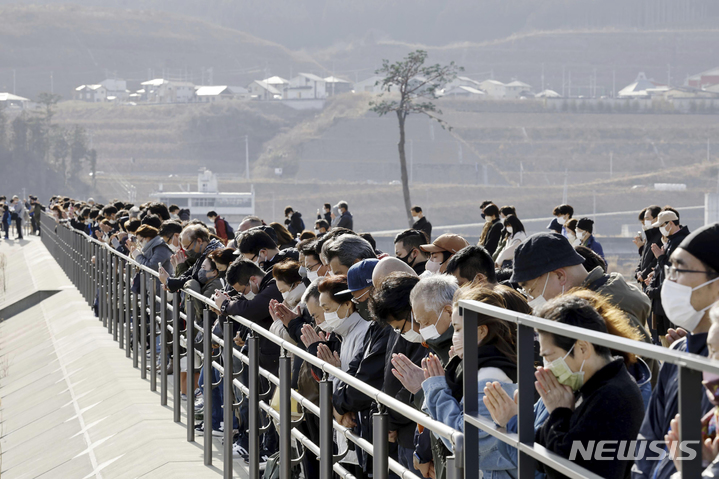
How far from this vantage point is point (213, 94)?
16688 cm

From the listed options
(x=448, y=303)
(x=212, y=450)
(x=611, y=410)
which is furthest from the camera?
(x=212, y=450)

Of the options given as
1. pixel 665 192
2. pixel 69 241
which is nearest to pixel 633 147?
pixel 665 192

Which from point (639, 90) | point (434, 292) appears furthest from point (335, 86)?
point (434, 292)

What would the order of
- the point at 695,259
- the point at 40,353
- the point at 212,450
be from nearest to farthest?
the point at 695,259
the point at 212,450
the point at 40,353

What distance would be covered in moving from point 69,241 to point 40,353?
547cm

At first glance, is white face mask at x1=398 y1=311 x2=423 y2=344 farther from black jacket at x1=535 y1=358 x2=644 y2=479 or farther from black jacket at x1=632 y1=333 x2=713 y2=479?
black jacket at x1=632 y1=333 x2=713 y2=479

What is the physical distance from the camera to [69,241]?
58.7 ft

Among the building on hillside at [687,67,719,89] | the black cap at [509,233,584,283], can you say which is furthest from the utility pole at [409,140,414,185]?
the black cap at [509,233,584,283]

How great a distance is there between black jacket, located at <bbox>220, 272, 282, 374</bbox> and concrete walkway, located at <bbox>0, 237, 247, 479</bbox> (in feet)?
2.23

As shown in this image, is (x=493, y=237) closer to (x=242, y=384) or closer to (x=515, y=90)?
(x=242, y=384)

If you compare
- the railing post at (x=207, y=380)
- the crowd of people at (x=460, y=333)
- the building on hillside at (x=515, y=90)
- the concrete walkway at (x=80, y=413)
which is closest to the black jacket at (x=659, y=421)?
the crowd of people at (x=460, y=333)

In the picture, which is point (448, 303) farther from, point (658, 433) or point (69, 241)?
point (69, 241)

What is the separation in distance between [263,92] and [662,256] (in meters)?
169

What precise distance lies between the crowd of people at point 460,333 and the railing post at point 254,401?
280 mm
